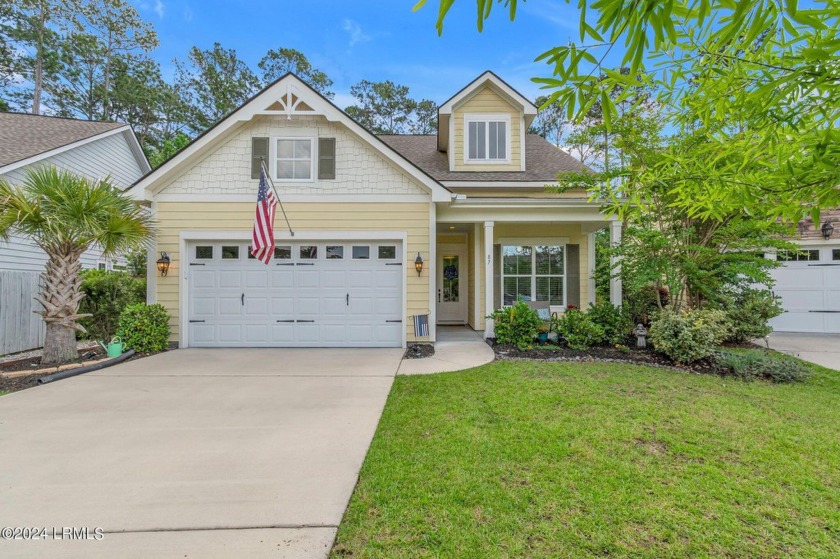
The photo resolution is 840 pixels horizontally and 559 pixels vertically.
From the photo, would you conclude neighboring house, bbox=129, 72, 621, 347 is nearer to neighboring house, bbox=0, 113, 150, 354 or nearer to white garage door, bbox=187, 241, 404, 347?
white garage door, bbox=187, 241, 404, 347

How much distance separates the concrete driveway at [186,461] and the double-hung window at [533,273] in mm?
5504

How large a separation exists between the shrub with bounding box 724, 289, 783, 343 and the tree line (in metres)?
21.9

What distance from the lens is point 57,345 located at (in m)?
6.38

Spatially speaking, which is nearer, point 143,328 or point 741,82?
point 741,82

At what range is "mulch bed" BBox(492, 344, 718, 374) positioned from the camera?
6441mm

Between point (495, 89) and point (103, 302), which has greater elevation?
point (495, 89)

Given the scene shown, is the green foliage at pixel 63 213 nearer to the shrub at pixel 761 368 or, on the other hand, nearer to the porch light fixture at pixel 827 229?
the shrub at pixel 761 368

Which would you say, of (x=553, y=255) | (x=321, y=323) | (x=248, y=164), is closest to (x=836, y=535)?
(x=321, y=323)

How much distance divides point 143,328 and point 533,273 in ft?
29.6

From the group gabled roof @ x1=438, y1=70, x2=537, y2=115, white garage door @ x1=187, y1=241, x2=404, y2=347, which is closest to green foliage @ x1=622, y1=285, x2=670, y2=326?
Result: gabled roof @ x1=438, y1=70, x2=537, y2=115

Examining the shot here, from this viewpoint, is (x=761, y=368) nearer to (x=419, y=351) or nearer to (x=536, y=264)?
(x=536, y=264)

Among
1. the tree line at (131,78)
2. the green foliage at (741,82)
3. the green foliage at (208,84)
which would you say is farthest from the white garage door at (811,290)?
the green foliage at (208,84)

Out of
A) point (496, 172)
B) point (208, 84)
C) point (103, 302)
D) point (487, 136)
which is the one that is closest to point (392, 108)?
point (208, 84)

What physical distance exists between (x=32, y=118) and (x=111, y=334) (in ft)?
30.2
